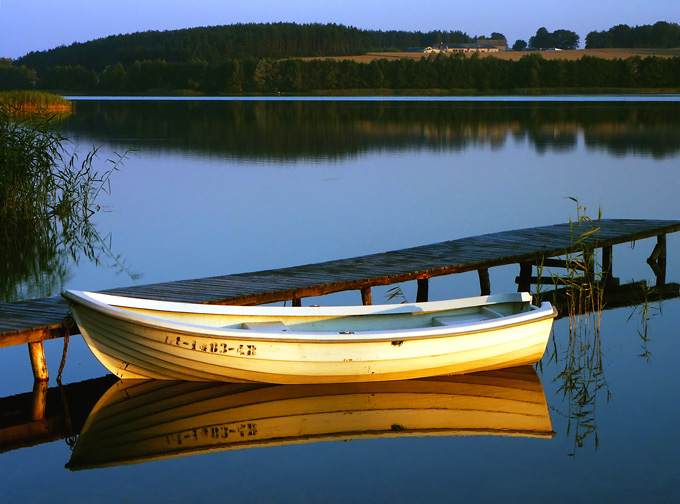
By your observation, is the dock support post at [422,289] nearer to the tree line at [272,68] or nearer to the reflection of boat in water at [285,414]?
the reflection of boat in water at [285,414]

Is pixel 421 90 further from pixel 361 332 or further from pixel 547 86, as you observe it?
pixel 361 332

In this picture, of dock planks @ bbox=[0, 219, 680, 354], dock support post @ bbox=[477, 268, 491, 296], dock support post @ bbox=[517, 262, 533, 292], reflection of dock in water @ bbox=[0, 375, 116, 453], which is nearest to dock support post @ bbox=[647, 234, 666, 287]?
dock planks @ bbox=[0, 219, 680, 354]

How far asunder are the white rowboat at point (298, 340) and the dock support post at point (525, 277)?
3228mm

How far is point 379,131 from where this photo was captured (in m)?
40.3

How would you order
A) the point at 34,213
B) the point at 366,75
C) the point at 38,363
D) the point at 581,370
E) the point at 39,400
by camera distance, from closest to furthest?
Answer: the point at 39,400, the point at 38,363, the point at 581,370, the point at 34,213, the point at 366,75

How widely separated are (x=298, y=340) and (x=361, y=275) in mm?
2271

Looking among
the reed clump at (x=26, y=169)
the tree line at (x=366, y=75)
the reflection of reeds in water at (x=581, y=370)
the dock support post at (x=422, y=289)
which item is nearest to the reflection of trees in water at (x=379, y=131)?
the reed clump at (x=26, y=169)

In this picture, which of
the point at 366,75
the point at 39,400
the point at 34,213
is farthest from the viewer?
the point at 366,75

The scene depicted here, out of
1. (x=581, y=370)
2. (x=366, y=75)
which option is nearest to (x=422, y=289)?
(x=581, y=370)

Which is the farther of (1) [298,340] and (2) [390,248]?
(2) [390,248]

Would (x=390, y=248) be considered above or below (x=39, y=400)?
below

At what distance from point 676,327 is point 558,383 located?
2.39 metres

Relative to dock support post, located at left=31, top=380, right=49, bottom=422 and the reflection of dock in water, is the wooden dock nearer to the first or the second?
dock support post, located at left=31, top=380, right=49, bottom=422

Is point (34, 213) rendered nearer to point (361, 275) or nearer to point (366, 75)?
point (361, 275)
